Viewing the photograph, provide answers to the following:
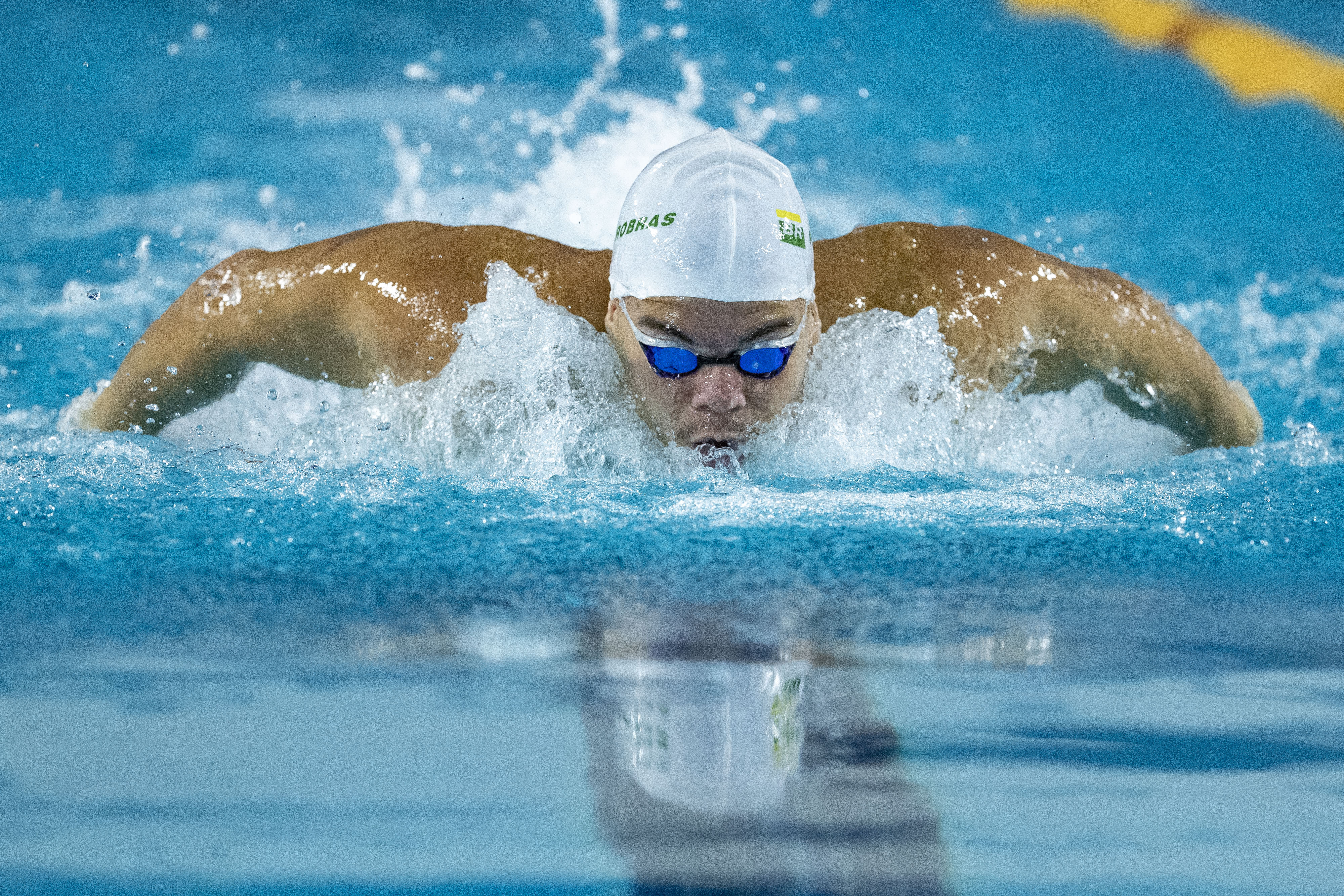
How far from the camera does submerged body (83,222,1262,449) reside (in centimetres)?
256

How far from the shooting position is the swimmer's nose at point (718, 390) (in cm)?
227

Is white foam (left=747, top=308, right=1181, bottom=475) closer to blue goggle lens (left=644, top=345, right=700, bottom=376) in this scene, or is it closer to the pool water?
the pool water

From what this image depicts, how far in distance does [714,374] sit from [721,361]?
0.03 meters

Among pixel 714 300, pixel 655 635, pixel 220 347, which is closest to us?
pixel 655 635

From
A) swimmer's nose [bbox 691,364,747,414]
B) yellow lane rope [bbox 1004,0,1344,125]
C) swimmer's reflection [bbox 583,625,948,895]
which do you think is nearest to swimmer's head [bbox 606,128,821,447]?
swimmer's nose [bbox 691,364,747,414]

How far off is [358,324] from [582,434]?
57cm

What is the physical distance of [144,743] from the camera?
962 millimetres

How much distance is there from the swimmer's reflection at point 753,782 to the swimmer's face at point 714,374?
117cm

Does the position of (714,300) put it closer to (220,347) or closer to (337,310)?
(337,310)

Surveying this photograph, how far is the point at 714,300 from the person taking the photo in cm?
227

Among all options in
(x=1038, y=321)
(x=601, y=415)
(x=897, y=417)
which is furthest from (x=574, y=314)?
(x=1038, y=321)

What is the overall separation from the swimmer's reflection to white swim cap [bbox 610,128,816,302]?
122 cm

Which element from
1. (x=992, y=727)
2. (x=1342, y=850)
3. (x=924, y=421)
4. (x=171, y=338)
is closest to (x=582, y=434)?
(x=924, y=421)

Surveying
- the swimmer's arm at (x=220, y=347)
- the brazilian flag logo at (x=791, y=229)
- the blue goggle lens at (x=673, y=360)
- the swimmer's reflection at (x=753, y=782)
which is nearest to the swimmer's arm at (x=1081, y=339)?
the brazilian flag logo at (x=791, y=229)
